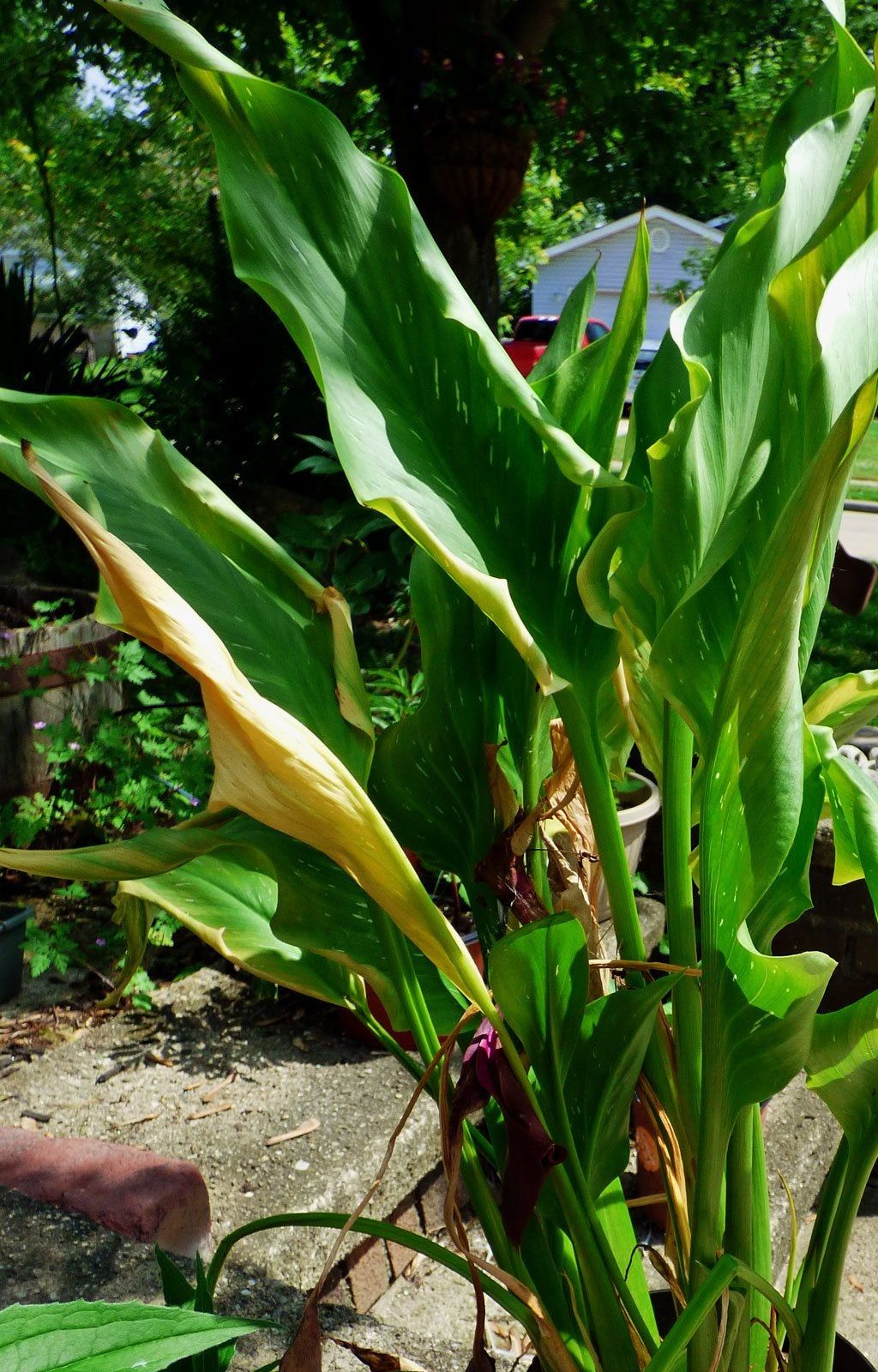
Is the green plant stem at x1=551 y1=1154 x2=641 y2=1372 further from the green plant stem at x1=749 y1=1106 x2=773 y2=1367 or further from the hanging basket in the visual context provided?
the hanging basket

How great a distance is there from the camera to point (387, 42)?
15.8 feet

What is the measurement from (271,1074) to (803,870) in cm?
166

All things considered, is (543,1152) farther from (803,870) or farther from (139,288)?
(139,288)

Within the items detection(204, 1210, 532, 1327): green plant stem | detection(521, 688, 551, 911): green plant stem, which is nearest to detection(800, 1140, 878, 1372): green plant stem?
detection(204, 1210, 532, 1327): green plant stem

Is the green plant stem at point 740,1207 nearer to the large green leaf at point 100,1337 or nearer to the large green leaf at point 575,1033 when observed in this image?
the large green leaf at point 575,1033

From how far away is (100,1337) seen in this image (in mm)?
502

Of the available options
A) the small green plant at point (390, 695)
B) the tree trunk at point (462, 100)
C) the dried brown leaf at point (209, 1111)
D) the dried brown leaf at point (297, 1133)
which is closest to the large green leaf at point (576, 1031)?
the dried brown leaf at point (297, 1133)

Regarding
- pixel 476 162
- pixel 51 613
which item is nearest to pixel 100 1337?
pixel 51 613

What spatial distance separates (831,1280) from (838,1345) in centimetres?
30

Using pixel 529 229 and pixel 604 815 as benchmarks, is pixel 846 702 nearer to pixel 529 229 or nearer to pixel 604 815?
pixel 604 815

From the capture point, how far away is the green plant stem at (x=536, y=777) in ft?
3.61

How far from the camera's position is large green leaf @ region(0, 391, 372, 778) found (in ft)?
3.25

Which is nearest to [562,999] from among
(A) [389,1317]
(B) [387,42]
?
(A) [389,1317]

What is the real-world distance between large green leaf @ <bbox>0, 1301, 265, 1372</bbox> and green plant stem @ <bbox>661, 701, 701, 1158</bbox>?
0.61 metres
